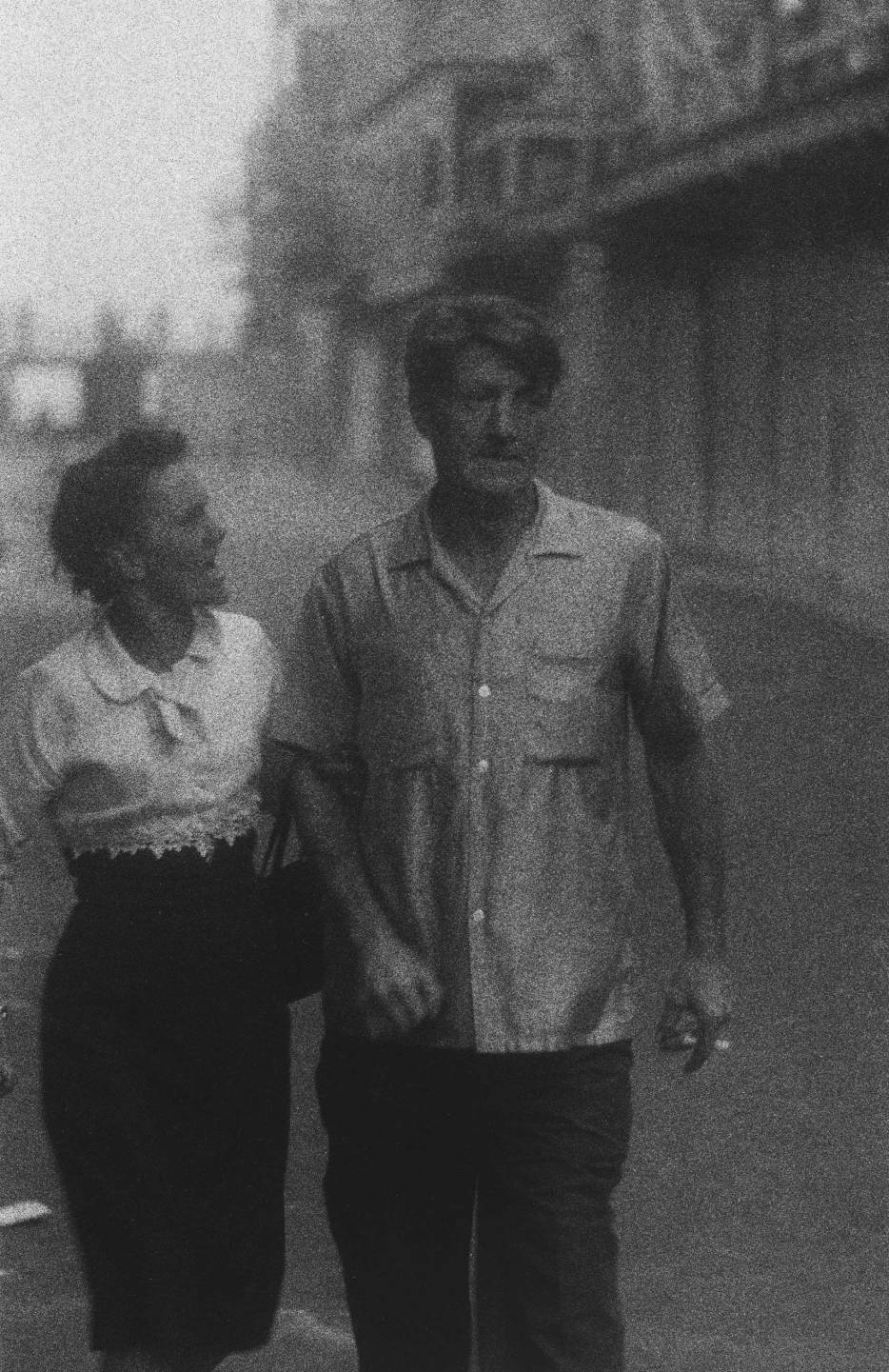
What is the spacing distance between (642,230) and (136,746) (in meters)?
1.50

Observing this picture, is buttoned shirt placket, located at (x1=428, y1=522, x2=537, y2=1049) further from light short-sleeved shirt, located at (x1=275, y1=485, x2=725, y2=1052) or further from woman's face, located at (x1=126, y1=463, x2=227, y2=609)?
woman's face, located at (x1=126, y1=463, x2=227, y2=609)

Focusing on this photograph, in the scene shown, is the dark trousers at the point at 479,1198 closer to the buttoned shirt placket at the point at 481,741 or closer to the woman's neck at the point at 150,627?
the buttoned shirt placket at the point at 481,741

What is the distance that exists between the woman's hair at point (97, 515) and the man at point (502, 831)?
1.15ft

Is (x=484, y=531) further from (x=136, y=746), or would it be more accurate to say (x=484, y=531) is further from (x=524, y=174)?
(x=524, y=174)

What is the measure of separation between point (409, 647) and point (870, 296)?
1.37 meters

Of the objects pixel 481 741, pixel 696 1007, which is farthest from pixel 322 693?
pixel 696 1007

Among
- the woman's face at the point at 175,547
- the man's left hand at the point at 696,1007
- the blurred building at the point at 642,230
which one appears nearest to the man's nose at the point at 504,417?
the blurred building at the point at 642,230

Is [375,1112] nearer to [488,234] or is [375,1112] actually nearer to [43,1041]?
[43,1041]

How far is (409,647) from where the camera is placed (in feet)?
10.1

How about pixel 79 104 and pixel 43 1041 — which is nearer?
pixel 43 1041

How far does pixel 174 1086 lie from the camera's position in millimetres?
3158

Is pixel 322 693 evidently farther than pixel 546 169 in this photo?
No

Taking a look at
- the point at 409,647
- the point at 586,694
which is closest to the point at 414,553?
the point at 409,647

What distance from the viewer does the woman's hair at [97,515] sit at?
125 inches
